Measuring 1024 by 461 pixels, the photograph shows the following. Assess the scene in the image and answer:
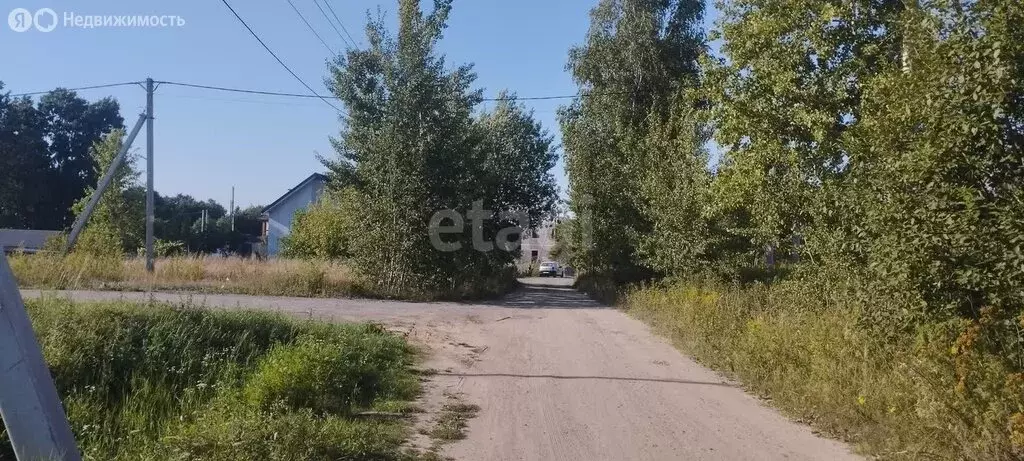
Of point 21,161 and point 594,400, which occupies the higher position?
point 21,161

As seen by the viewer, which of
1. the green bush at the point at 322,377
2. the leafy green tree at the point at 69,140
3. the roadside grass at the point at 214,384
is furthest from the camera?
the leafy green tree at the point at 69,140

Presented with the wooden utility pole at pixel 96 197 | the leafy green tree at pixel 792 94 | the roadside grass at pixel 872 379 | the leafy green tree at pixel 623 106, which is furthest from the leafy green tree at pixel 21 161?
the roadside grass at pixel 872 379

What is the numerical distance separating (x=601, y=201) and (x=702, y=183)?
25.2ft

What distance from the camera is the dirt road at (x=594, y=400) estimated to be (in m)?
6.05

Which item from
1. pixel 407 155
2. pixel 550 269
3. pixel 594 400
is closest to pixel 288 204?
pixel 550 269

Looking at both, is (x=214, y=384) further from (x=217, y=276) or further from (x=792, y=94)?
(x=217, y=276)

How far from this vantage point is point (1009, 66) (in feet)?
19.6

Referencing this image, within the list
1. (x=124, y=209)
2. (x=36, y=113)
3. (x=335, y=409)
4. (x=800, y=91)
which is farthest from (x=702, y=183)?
(x=36, y=113)

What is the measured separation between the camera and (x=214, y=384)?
297 inches

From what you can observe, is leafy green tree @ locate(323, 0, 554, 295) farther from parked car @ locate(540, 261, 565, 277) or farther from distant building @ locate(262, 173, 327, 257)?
parked car @ locate(540, 261, 565, 277)

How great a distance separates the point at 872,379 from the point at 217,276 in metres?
19.8

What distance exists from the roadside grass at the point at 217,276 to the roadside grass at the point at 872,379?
1277 centimetres

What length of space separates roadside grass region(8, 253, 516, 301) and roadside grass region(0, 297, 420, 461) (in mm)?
10975

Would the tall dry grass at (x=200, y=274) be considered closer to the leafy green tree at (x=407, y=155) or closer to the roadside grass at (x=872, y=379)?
the leafy green tree at (x=407, y=155)
